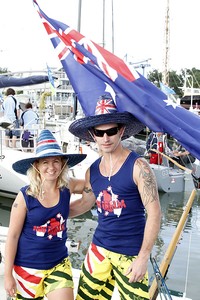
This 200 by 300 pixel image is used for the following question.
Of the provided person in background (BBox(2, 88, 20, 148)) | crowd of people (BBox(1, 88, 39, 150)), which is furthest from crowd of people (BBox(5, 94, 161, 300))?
person in background (BBox(2, 88, 20, 148))

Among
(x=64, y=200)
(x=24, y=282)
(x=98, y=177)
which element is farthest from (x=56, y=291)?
(x=98, y=177)

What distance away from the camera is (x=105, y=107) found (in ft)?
8.92

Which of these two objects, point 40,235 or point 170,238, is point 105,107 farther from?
point 170,238

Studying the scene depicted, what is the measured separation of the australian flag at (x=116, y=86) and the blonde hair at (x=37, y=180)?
1.82 feet

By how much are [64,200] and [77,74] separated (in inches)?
46.4

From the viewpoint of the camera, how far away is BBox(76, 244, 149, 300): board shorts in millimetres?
2580

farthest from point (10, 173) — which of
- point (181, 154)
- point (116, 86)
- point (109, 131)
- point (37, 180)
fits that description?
point (109, 131)

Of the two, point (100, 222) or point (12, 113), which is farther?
point (12, 113)

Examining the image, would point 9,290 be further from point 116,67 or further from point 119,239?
point 116,67

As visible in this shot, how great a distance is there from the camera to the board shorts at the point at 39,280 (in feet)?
8.63

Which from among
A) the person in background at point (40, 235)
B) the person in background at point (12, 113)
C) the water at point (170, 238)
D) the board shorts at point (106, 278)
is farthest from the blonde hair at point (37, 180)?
the person in background at point (12, 113)

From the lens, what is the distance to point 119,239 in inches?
104

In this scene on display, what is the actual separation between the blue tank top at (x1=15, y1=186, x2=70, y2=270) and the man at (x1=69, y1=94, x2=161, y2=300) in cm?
24

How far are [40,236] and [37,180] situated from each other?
341mm
